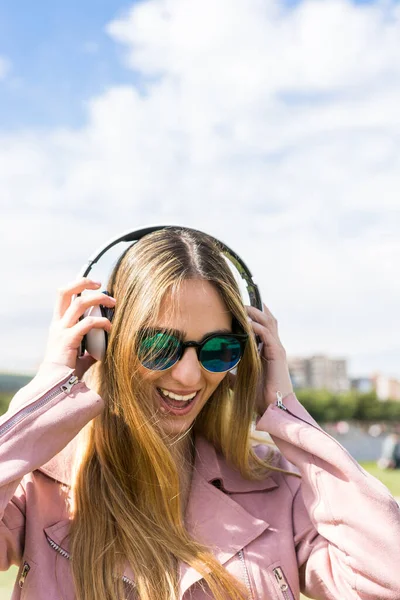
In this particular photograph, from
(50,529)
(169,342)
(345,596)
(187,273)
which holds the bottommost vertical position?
(345,596)

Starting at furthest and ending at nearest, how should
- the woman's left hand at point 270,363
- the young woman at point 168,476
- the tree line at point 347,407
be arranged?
1. the tree line at point 347,407
2. the woman's left hand at point 270,363
3. the young woman at point 168,476

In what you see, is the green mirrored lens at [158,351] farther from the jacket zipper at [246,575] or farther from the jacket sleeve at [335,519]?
the jacket zipper at [246,575]

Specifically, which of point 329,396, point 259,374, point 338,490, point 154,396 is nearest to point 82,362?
point 154,396

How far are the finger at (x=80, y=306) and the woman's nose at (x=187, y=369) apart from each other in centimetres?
30

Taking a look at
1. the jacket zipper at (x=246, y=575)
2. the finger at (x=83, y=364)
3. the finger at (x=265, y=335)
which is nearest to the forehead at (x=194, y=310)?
the finger at (x=265, y=335)

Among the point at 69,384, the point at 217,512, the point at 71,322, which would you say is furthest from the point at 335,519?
the point at 71,322

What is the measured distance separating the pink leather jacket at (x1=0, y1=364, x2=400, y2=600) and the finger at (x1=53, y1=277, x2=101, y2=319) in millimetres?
197

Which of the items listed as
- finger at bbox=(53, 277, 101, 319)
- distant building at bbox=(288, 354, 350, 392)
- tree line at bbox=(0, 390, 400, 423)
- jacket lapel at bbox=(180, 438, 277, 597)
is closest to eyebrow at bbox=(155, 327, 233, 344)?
finger at bbox=(53, 277, 101, 319)

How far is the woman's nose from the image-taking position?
2287 millimetres

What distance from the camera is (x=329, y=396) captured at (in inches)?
3046

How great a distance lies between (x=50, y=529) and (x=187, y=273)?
2.93 ft

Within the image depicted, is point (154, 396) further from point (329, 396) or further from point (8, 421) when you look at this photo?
point (329, 396)

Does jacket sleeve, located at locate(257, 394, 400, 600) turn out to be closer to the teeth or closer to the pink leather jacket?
the pink leather jacket

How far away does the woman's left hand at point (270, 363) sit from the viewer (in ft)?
8.26
